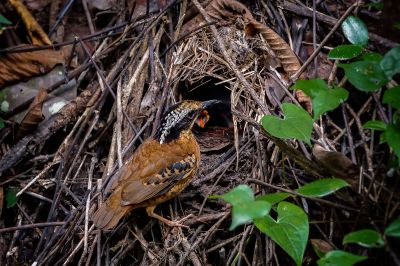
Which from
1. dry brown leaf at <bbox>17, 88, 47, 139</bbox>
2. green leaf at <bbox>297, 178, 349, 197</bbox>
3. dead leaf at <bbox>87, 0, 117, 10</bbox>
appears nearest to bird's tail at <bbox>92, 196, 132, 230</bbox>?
dry brown leaf at <bbox>17, 88, 47, 139</bbox>

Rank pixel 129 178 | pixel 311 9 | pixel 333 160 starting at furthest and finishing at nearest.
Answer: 1. pixel 311 9
2. pixel 129 178
3. pixel 333 160

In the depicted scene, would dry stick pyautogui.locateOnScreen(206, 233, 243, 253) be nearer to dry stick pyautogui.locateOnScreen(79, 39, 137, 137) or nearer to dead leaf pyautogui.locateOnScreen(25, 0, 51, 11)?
dry stick pyautogui.locateOnScreen(79, 39, 137, 137)

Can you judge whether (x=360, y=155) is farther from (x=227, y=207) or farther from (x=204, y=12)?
(x=204, y=12)

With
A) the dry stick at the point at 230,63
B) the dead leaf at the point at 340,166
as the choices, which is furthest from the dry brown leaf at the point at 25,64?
the dead leaf at the point at 340,166

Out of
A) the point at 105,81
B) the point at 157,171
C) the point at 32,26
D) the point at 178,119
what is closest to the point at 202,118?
the point at 178,119

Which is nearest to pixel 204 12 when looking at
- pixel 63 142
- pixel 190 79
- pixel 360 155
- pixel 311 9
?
pixel 190 79
